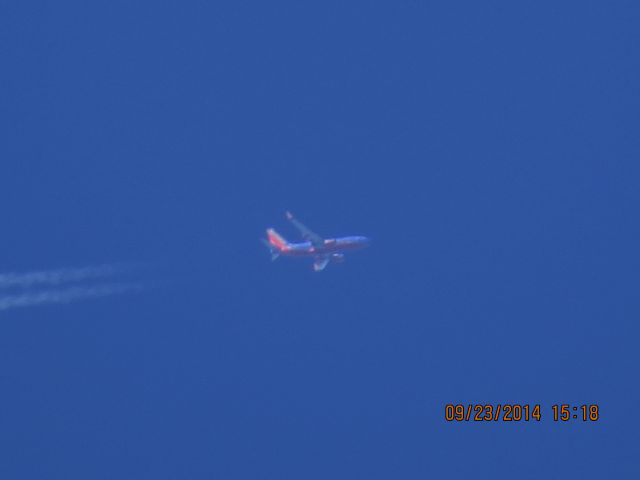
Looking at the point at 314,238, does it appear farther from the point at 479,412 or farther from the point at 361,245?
the point at 479,412

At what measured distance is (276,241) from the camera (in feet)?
325

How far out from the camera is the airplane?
3868 inches

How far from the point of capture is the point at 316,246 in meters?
98.3

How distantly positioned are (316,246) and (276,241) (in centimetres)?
223

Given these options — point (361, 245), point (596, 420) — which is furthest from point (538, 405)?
point (361, 245)

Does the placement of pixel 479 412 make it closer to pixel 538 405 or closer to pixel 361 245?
pixel 538 405

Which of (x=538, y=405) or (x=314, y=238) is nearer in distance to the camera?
(x=314, y=238)

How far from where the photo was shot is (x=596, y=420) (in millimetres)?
104625

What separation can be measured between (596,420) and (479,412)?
22.4 ft

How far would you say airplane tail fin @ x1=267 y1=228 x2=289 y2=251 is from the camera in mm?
98625

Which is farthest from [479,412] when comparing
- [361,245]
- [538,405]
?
[361,245]

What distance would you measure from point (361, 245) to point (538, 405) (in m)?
A: 14.5

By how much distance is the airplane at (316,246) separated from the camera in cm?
9825

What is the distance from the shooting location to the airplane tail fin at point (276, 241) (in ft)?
324
